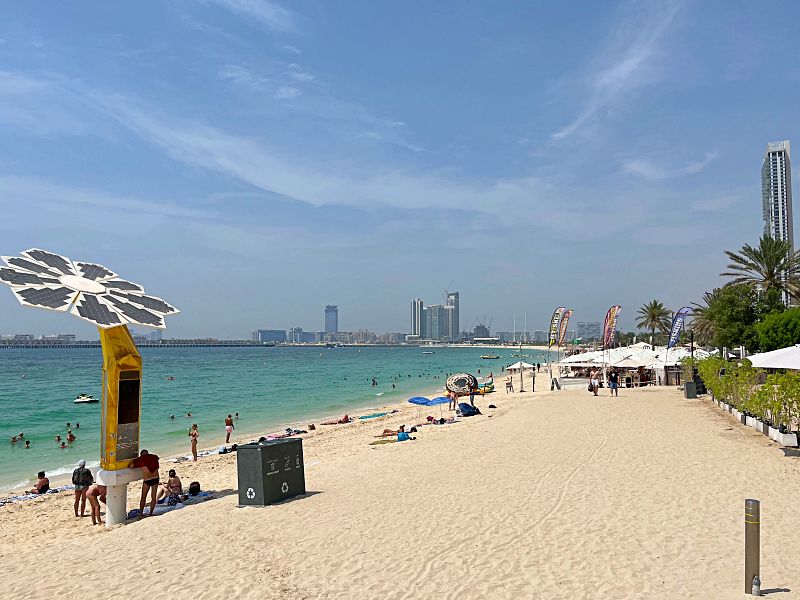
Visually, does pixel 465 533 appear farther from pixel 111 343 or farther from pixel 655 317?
pixel 655 317

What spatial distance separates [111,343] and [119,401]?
1047 mm

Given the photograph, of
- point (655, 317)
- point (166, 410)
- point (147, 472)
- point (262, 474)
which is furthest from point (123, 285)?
point (655, 317)

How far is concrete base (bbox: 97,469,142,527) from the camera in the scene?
10669mm

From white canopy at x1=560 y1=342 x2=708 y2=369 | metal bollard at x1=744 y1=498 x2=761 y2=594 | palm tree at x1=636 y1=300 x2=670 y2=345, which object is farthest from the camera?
palm tree at x1=636 y1=300 x2=670 y2=345

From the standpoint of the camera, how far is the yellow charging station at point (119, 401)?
10.6 m

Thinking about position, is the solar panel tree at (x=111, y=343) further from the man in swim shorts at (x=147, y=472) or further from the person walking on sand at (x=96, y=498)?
the person walking on sand at (x=96, y=498)

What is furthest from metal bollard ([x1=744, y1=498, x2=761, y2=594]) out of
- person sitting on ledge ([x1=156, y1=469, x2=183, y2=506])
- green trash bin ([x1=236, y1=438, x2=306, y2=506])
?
person sitting on ledge ([x1=156, y1=469, x2=183, y2=506])

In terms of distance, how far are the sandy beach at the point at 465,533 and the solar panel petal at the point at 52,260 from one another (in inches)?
195

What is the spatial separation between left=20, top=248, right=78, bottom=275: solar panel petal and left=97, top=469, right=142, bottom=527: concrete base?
399cm

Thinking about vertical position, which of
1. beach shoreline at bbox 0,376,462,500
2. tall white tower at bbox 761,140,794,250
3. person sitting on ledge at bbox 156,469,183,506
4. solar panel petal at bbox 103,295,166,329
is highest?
tall white tower at bbox 761,140,794,250

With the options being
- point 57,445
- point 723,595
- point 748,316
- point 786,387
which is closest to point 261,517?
point 723,595

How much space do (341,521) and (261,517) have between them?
137 centimetres

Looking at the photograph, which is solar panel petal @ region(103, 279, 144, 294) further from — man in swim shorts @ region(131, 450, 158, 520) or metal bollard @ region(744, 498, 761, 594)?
metal bollard @ region(744, 498, 761, 594)

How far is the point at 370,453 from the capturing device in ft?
54.5
